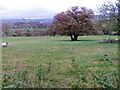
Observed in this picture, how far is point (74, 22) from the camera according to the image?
34.7m

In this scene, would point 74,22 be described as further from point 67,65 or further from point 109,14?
point 67,65

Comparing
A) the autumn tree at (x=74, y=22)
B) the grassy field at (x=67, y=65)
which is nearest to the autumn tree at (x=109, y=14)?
the grassy field at (x=67, y=65)

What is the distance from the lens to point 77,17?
34.8 m

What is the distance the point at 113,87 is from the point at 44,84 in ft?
4.31

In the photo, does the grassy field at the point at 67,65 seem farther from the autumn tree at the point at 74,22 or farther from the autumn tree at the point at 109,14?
the autumn tree at the point at 74,22

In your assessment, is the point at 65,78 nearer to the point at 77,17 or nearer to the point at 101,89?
the point at 101,89

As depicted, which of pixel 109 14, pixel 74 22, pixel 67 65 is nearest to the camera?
pixel 67 65

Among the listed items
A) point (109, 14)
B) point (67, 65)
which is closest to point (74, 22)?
point (109, 14)

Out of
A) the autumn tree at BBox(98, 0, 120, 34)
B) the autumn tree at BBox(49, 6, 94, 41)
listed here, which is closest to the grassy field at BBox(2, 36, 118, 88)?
the autumn tree at BBox(98, 0, 120, 34)

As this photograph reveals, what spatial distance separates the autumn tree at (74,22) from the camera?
34188 millimetres

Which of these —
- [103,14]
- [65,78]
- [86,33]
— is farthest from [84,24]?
[65,78]

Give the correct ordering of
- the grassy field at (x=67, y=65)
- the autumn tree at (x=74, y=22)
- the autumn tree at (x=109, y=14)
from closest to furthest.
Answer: the grassy field at (x=67, y=65)
the autumn tree at (x=109, y=14)
the autumn tree at (x=74, y=22)

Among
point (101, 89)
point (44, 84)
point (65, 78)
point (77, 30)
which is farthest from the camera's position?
point (77, 30)

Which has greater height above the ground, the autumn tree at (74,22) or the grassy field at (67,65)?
the autumn tree at (74,22)
